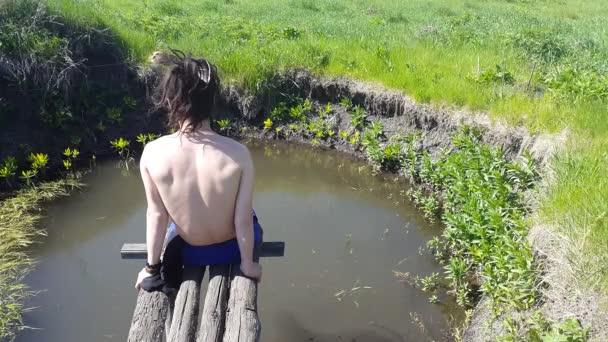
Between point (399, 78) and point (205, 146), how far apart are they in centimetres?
521

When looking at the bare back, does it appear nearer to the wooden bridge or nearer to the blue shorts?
the blue shorts

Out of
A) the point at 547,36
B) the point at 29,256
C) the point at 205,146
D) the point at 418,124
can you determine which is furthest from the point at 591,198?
the point at 547,36

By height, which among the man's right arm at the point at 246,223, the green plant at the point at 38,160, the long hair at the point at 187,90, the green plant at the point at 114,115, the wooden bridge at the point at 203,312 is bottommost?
the green plant at the point at 38,160

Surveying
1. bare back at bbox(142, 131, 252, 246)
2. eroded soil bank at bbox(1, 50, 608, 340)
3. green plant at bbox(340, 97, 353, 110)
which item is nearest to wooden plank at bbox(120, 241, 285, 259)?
bare back at bbox(142, 131, 252, 246)

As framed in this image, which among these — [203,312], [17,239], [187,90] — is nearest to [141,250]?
[203,312]

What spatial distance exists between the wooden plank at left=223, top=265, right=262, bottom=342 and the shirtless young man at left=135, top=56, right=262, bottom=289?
90 millimetres

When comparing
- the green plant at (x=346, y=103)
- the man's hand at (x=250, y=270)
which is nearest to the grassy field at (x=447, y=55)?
the green plant at (x=346, y=103)

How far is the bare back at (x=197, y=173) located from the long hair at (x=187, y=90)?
10 cm

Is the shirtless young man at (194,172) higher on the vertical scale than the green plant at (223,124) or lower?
higher

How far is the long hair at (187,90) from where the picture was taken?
2.76 metres

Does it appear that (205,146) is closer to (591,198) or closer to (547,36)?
(591,198)

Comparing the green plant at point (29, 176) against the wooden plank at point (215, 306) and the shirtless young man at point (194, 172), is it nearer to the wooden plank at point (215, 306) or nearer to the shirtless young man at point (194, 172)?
the shirtless young man at point (194, 172)

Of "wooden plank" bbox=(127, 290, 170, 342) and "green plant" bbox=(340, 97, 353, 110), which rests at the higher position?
"wooden plank" bbox=(127, 290, 170, 342)

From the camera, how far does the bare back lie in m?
2.83
